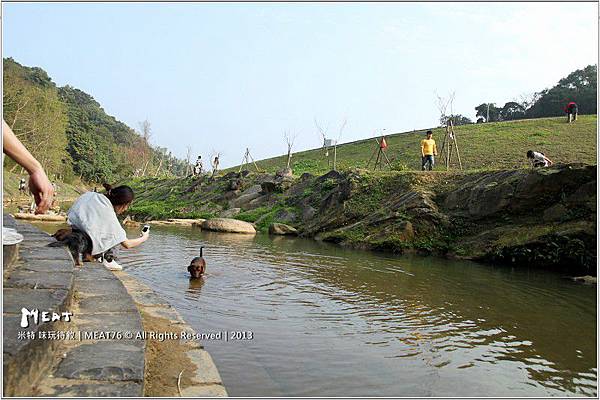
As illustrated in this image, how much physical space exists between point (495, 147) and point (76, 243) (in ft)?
105

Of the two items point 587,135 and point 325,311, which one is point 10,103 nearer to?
point 325,311

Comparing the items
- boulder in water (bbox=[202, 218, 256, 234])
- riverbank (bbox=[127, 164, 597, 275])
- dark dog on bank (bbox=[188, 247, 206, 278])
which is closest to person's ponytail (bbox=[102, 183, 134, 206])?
dark dog on bank (bbox=[188, 247, 206, 278])

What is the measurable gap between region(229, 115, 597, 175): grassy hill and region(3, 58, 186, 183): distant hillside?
19.4 metres

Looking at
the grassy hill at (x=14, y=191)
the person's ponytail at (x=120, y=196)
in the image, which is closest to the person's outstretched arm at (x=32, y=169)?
the person's ponytail at (x=120, y=196)

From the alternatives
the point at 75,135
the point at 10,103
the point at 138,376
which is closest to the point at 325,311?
the point at 138,376

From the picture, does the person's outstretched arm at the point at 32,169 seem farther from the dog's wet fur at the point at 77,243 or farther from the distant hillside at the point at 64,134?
the distant hillside at the point at 64,134

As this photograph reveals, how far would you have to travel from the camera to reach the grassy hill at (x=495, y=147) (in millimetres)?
28359

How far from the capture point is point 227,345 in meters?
5.11

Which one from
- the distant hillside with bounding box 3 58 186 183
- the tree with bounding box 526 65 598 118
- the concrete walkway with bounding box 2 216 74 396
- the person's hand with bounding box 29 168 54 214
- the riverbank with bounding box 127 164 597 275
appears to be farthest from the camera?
the tree with bounding box 526 65 598 118

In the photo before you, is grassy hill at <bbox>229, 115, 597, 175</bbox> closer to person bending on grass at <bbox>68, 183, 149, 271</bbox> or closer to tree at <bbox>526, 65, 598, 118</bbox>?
tree at <bbox>526, 65, 598, 118</bbox>

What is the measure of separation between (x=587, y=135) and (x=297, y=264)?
95.3 ft

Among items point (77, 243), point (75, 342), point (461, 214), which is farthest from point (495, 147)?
point (75, 342)

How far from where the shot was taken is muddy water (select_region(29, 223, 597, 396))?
4.50 metres

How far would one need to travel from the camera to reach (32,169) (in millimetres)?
2598
